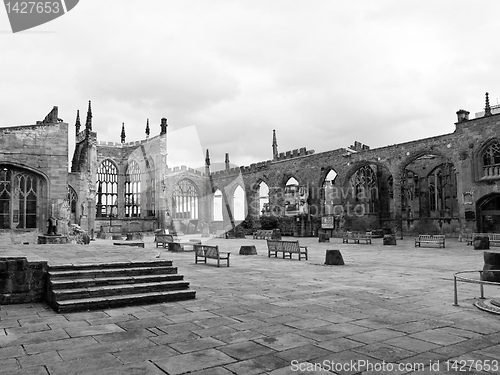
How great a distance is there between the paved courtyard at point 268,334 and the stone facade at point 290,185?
11386 mm

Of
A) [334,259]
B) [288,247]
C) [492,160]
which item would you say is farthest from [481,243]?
[288,247]

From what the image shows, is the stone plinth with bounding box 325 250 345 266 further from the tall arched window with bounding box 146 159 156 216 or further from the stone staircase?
the tall arched window with bounding box 146 159 156 216

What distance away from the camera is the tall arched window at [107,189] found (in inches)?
1784

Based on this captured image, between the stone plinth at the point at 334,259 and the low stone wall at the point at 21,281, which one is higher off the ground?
the low stone wall at the point at 21,281

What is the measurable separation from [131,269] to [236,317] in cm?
284

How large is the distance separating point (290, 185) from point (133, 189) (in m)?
18.4

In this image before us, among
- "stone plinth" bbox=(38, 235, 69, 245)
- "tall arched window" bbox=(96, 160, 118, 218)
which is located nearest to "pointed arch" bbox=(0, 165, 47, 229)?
"stone plinth" bbox=(38, 235, 69, 245)

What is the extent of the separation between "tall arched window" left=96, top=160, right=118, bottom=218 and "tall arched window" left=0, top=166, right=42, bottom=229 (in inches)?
1081

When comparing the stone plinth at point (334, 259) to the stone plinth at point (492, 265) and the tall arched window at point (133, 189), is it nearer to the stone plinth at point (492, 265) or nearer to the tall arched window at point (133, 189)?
the stone plinth at point (492, 265)

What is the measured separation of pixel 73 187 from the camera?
3244 centimetres

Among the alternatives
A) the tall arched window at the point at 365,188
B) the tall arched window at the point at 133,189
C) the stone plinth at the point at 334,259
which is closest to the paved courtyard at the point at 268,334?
the stone plinth at the point at 334,259

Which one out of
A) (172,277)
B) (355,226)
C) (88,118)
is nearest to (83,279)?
(172,277)

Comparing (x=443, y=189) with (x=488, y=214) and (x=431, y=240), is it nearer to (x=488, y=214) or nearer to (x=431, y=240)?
(x=488, y=214)

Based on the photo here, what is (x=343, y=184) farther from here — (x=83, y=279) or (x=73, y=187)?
(x=83, y=279)
